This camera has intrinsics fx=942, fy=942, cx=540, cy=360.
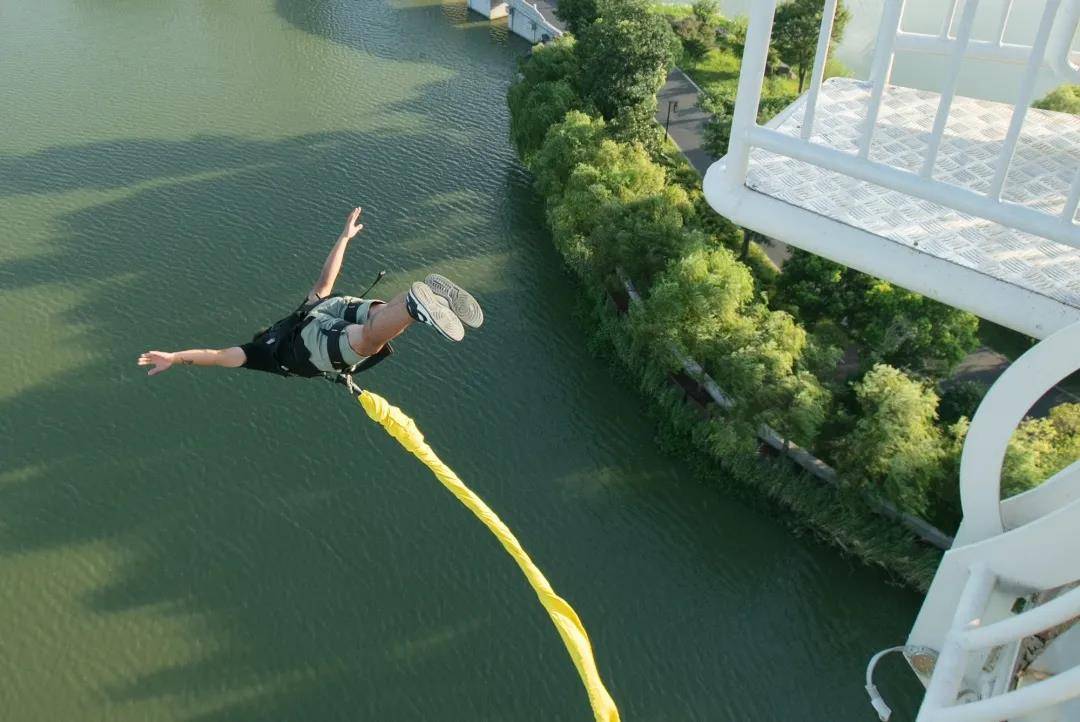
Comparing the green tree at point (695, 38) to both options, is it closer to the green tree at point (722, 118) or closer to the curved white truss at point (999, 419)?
the green tree at point (722, 118)

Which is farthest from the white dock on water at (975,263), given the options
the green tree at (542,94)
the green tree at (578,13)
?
the green tree at (578,13)

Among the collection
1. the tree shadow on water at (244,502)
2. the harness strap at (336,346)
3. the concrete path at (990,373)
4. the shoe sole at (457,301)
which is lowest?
the tree shadow on water at (244,502)

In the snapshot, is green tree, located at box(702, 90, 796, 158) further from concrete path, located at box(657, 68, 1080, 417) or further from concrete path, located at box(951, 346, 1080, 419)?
concrete path, located at box(951, 346, 1080, 419)

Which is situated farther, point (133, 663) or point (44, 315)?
point (44, 315)

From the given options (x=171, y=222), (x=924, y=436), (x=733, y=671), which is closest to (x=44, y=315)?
(x=171, y=222)

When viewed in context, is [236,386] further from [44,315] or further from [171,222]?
[171,222]

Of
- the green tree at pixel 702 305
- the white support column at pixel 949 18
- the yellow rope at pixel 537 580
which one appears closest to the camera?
the yellow rope at pixel 537 580
